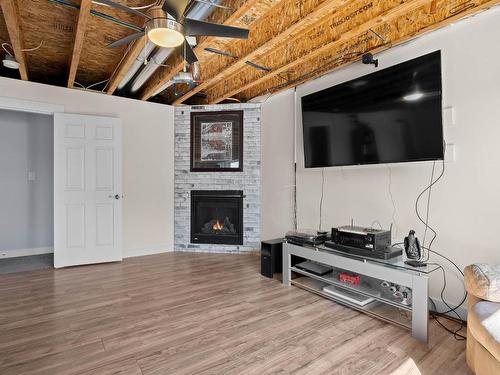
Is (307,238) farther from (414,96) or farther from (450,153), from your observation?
(414,96)

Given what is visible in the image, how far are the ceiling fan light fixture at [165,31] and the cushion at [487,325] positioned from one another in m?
2.55

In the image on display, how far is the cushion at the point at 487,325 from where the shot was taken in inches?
55.3

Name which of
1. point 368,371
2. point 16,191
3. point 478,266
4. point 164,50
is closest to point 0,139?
point 16,191

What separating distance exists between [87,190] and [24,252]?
1.90 metres

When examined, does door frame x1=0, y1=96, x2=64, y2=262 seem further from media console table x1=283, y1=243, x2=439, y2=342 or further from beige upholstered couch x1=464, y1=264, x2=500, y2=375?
beige upholstered couch x1=464, y1=264, x2=500, y2=375

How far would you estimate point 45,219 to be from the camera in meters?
4.86

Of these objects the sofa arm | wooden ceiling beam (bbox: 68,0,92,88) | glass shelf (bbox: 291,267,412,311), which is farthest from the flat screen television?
wooden ceiling beam (bbox: 68,0,92,88)

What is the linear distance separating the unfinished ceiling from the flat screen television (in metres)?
0.43

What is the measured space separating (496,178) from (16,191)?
20.8ft

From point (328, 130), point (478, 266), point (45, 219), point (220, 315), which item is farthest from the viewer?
point (45, 219)

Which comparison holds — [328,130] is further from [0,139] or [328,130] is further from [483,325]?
[0,139]

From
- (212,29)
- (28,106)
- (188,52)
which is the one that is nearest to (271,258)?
(188,52)

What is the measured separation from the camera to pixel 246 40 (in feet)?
9.80

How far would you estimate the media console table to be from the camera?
2.08 meters
